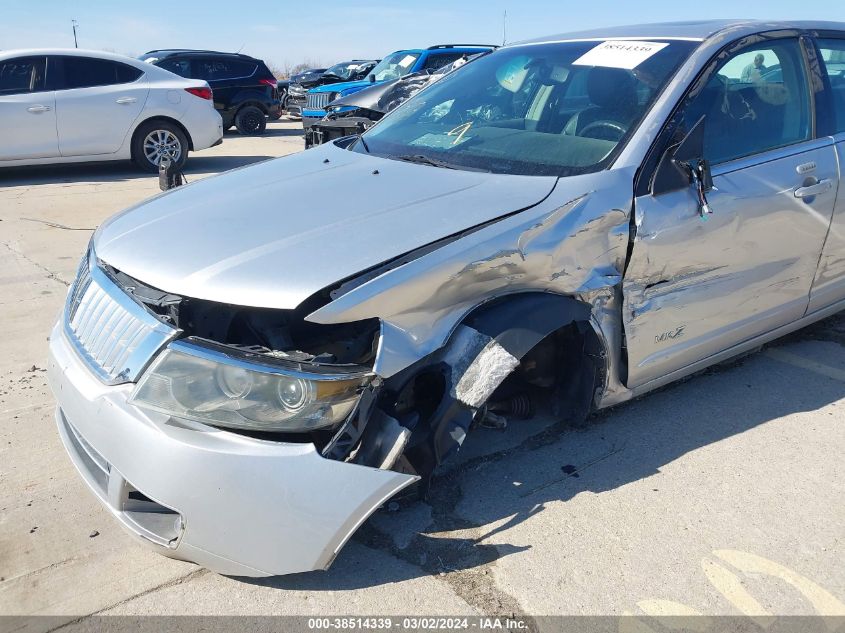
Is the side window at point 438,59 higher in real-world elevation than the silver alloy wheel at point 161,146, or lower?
higher

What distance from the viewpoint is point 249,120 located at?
51.8 ft

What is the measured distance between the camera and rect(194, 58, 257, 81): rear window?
14.9 m

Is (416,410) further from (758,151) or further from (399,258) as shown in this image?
(758,151)

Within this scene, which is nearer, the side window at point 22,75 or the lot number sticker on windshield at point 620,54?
the lot number sticker on windshield at point 620,54

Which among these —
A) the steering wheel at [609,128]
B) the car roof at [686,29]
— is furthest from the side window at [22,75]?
the steering wheel at [609,128]

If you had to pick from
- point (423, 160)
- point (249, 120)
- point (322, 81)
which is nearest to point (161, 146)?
point (249, 120)

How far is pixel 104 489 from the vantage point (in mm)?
2338

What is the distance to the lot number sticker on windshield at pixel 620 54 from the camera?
3225 mm

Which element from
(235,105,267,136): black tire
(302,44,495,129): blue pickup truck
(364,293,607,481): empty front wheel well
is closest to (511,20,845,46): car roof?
(364,293,607,481): empty front wheel well

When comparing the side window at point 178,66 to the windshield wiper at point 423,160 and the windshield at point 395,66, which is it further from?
the windshield wiper at point 423,160

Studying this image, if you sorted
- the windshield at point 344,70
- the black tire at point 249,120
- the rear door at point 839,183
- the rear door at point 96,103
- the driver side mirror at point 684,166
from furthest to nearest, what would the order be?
1. the windshield at point 344,70
2. the black tire at point 249,120
3. the rear door at point 96,103
4. the rear door at point 839,183
5. the driver side mirror at point 684,166

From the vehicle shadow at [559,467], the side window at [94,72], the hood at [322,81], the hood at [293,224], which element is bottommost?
the vehicle shadow at [559,467]

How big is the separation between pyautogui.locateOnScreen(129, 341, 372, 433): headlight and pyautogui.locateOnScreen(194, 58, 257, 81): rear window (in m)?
14.0

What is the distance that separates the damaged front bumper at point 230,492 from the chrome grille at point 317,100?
13573mm
